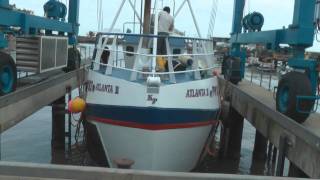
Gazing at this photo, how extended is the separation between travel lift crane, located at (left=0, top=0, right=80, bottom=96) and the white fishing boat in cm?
175

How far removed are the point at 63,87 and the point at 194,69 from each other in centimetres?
537

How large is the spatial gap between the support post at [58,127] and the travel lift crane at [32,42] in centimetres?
122

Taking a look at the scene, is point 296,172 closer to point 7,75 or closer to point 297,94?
point 297,94

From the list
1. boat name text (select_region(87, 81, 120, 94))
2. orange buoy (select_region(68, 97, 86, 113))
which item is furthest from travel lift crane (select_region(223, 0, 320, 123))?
orange buoy (select_region(68, 97, 86, 113))

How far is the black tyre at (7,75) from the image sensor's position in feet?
32.2

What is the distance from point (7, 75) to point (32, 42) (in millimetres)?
2597

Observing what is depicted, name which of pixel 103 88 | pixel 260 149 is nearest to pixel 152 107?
pixel 103 88

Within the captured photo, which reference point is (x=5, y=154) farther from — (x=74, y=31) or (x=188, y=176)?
(x=188, y=176)

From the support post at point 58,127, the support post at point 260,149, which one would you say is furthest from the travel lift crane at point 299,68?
the support post at point 58,127

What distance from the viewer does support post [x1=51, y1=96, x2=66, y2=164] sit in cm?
1489

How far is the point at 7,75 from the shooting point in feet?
33.2

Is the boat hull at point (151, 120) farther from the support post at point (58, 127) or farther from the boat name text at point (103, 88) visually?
the support post at point (58, 127)

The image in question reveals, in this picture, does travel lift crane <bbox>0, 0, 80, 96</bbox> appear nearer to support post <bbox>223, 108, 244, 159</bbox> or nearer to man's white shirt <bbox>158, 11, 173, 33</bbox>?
man's white shirt <bbox>158, 11, 173, 33</bbox>

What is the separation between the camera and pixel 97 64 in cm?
1041
